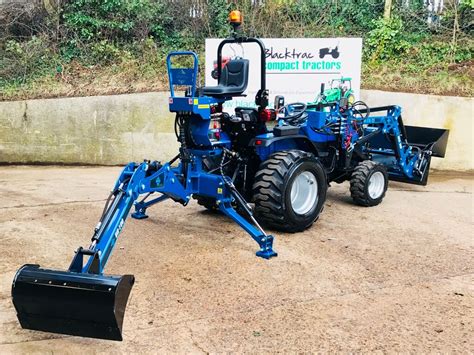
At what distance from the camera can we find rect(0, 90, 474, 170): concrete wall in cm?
943

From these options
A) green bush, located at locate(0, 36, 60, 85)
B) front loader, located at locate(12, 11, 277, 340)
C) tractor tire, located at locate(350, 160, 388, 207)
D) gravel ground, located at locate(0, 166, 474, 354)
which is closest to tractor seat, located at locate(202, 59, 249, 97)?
front loader, located at locate(12, 11, 277, 340)

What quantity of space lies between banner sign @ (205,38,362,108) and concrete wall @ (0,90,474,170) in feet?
2.67

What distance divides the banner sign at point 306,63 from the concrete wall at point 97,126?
81 centimetres

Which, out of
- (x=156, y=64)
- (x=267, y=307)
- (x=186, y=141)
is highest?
(x=156, y=64)

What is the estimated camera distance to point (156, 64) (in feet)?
34.8

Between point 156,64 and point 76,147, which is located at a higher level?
point 156,64

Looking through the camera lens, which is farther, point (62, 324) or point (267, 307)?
point (267, 307)

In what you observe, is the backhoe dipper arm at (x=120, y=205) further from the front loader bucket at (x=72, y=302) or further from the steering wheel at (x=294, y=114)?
the steering wheel at (x=294, y=114)

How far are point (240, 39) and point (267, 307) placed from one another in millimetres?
2552

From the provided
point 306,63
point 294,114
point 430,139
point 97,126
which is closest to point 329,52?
point 306,63

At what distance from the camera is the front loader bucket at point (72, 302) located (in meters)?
3.02

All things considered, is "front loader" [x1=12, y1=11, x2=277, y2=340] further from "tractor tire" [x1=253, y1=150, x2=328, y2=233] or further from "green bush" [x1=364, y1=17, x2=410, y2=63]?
"green bush" [x1=364, y1=17, x2=410, y2=63]

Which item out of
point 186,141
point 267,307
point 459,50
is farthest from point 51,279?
point 459,50

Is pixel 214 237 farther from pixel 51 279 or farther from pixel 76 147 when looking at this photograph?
pixel 76 147
